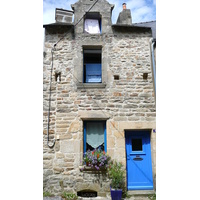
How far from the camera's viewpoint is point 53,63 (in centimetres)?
488

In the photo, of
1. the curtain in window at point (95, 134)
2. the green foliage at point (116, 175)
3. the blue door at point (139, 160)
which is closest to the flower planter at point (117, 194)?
the green foliage at point (116, 175)

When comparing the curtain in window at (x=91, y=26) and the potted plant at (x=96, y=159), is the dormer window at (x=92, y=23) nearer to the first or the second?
the curtain in window at (x=91, y=26)

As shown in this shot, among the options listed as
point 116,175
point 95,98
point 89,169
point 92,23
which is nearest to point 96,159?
point 89,169

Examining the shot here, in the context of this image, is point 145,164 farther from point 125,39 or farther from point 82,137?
point 125,39

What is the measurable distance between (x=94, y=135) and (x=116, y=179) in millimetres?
1120

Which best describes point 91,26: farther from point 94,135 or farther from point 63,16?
point 94,135

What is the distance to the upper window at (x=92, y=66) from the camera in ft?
16.1

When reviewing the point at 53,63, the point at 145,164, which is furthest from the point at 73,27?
the point at 145,164

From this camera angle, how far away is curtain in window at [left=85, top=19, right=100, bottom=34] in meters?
5.21

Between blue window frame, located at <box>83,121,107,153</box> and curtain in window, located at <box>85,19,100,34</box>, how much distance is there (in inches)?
104

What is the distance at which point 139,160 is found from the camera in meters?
4.38

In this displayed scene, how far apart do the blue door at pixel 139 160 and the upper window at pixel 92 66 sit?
1694 mm

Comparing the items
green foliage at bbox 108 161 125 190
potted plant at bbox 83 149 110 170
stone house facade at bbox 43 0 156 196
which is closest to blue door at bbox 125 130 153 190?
stone house facade at bbox 43 0 156 196

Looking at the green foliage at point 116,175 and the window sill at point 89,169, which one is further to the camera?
the window sill at point 89,169
